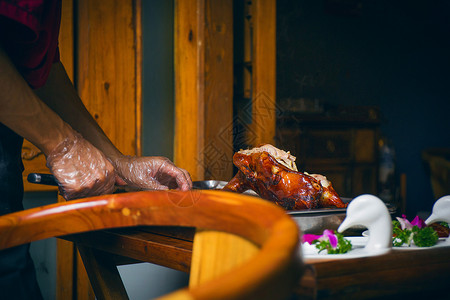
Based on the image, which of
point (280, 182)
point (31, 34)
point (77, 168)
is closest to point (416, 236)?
point (280, 182)

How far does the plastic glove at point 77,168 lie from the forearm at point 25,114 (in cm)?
2

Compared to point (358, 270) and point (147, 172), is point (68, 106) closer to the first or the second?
point (147, 172)

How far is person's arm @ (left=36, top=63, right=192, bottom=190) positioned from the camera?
1.29 m

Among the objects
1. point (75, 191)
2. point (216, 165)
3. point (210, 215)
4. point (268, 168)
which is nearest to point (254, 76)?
point (216, 165)

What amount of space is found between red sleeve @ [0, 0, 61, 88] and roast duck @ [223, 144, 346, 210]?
0.62 metres

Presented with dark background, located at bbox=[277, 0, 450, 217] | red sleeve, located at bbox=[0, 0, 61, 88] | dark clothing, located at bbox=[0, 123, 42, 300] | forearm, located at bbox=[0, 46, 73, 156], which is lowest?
dark clothing, located at bbox=[0, 123, 42, 300]

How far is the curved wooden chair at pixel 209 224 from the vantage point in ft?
0.83

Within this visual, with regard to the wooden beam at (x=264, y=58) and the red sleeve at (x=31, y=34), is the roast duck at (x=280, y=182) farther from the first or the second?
the wooden beam at (x=264, y=58)

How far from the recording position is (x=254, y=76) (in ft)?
8.20

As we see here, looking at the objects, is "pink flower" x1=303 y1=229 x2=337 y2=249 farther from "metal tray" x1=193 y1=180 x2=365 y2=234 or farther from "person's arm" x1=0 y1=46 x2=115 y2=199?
"person's arm" x1=0 y1=46 x2=115 y2=199

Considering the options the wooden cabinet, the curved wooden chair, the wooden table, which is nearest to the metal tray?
the wooden table

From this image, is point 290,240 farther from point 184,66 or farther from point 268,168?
point 184,66

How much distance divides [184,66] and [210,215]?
195cm

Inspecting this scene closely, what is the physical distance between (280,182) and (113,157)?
1.63 ft
